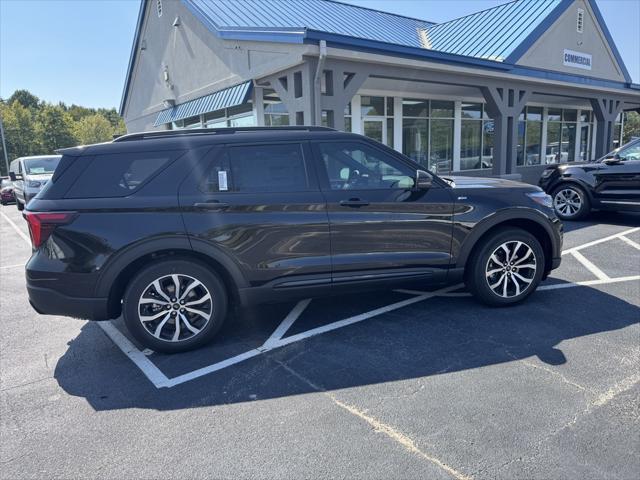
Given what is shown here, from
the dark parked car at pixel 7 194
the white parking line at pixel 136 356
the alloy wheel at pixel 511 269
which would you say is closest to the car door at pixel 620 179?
the alloy wheel at pixel 511 269

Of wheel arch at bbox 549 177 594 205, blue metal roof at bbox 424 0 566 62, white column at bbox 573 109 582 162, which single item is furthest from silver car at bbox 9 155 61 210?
white column at bbox 573 109 582 162

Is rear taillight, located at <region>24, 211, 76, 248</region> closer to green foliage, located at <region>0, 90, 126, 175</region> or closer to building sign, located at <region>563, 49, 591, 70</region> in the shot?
building sign, located at <region>563, 49, 591, 70</region>

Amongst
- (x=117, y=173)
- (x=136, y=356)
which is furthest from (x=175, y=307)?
(x=117, y=173)

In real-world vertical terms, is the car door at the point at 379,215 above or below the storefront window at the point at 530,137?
below

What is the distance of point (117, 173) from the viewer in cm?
368

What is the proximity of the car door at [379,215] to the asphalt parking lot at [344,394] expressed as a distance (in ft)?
1.87

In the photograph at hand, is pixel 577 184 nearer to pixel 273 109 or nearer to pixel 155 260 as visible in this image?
pixel 273 109

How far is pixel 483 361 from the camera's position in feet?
11.5

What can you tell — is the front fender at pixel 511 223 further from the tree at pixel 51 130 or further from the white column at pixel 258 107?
the tree at pixel 51 130

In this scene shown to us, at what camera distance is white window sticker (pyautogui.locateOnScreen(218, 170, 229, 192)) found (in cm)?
380

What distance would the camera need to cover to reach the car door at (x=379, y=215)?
402 cm

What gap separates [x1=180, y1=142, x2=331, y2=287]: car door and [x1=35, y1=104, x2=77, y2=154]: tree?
55021mm

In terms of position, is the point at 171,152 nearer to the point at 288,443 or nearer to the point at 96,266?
the point at 96,266

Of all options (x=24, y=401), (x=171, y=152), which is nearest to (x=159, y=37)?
(x=171, y=152)
